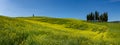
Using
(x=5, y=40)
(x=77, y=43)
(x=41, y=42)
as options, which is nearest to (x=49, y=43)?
(x=41, y=42)

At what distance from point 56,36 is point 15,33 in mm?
3443

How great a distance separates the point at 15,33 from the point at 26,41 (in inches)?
108

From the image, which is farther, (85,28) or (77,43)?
(85,28)

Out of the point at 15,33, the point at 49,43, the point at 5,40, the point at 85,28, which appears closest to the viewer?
the point at 49,43

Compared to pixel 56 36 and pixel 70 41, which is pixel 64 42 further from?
pixel 56 36

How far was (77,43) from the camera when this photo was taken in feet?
69.5

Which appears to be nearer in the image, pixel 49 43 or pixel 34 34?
pixel 49 43

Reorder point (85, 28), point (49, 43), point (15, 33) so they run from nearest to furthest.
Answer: point (49, 43) → point (15, 33) → point (85, 28)

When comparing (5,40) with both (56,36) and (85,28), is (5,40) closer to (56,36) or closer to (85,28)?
(56,36)

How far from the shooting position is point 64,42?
20859 mm

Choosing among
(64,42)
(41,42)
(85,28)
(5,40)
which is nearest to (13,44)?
(5,40)

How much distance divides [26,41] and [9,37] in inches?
74.6

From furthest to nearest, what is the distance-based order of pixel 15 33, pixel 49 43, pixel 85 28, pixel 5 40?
pixel 85 28 < pixel 15 33 < pixel 5 40 < pixel 49 43

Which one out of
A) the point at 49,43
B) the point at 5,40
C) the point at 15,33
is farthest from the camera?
the point at 15,33
